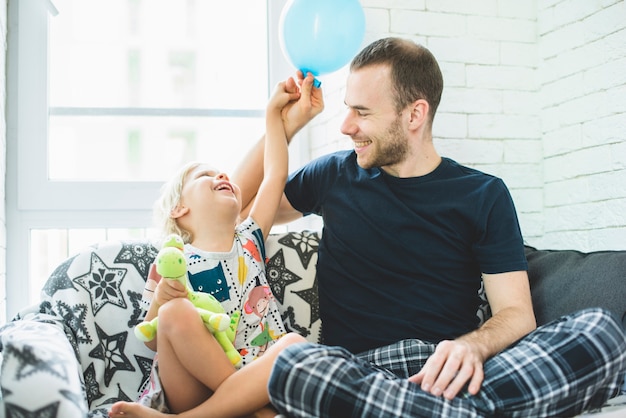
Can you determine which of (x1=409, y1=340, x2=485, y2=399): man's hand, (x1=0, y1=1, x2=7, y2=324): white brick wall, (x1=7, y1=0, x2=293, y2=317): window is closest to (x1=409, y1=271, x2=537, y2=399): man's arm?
(x1=409, y1=340, x2=485, y2=399): man's hand

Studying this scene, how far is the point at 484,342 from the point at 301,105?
845 mm

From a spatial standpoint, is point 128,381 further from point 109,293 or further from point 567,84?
point 567,84

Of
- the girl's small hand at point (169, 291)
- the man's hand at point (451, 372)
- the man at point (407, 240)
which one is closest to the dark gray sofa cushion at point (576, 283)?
the man at point (407, 240)

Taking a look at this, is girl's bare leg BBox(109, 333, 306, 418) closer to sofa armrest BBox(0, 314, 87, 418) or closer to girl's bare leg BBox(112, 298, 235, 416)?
girl's bare leg BBox(112, 298, 235, 416)

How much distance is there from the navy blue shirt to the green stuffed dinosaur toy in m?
0.35

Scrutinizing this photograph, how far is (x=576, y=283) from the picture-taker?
5.61ft

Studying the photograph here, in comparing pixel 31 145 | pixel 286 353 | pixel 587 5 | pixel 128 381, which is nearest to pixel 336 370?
pixel 286 353

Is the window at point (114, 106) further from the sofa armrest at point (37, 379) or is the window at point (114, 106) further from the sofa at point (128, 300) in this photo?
the sofa armrest at point (37, 379)

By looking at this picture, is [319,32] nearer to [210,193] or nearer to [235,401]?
[210,193]

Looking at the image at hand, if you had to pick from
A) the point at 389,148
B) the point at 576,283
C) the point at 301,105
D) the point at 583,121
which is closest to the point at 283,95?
the point at 301,105

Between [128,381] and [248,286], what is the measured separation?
0.39 meters

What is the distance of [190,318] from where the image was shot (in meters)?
1.45

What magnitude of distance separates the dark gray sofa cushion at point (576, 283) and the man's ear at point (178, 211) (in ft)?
3.23

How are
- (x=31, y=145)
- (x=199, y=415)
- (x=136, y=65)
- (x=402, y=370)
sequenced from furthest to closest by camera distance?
(x=136, y=65) < (x=31, y=145) < (x=402, y=370) < (x=199, y=415)
